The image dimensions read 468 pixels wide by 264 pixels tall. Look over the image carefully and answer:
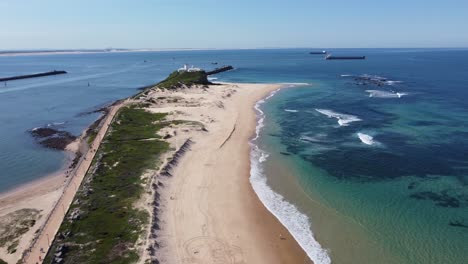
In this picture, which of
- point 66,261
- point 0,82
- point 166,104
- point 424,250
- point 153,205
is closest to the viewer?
point 66,261

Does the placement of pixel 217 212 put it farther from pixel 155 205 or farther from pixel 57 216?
pixel 57 216

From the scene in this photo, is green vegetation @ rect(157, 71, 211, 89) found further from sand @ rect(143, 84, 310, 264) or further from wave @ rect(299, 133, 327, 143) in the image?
wave @ rect(299, 133, 327, 143)

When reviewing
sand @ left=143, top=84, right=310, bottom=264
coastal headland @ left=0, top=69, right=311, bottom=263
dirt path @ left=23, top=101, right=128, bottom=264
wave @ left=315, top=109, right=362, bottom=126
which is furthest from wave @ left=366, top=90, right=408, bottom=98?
dirt path @ left=23, top=101, right=128, bottom=264

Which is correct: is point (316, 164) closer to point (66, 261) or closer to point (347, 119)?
point (347, 119)

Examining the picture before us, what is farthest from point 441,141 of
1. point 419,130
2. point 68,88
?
point 68,88

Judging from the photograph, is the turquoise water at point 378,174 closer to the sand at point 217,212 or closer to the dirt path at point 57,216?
the sand at point 217,212

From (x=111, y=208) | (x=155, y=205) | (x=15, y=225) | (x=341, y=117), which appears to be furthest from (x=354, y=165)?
(x=15, y=225)
